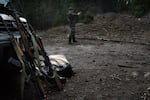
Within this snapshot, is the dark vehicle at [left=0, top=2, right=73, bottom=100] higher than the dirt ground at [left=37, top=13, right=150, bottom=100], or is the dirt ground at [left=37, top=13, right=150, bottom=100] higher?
the dark vehicle at [left=0, top=2, right=73, bottom=100]

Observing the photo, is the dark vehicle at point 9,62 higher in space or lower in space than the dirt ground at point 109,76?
higher

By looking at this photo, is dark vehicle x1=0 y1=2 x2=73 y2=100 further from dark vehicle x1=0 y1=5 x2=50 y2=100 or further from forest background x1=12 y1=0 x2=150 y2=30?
forest background x1=12 y1=0 x2=150 y2=30

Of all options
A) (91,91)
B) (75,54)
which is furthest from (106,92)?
(75,54)

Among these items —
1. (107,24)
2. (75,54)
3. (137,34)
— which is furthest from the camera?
(107,24)

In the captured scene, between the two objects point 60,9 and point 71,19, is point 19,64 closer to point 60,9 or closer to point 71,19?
point 71,19

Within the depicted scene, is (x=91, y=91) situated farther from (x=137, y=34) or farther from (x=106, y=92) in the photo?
(x=137, y=34)

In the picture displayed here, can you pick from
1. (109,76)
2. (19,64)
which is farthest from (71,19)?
(19,64)

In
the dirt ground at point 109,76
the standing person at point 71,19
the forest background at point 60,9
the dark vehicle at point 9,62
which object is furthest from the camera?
the forest background at point 60,9

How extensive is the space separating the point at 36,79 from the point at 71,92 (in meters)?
1.21

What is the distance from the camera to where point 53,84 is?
5223 mm

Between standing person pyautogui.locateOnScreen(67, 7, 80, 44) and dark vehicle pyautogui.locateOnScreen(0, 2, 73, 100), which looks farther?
standing person pyautogui.locateOnScreen(67, 7, 80, 44)

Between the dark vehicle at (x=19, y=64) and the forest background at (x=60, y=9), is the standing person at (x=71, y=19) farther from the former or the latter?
the dark vehicle at (x=19, y=64)

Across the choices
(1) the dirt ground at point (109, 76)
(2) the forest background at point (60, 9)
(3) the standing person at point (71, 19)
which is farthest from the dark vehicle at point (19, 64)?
(2) the forest background at point (60, 9)

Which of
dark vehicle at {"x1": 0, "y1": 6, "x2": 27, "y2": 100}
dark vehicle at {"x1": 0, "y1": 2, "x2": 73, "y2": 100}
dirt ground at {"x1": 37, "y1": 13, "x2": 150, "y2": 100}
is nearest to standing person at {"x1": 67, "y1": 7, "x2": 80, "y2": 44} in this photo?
dirt ground at {"x1": 37, "y1": 13, "x2": 150, "y2": 100}
